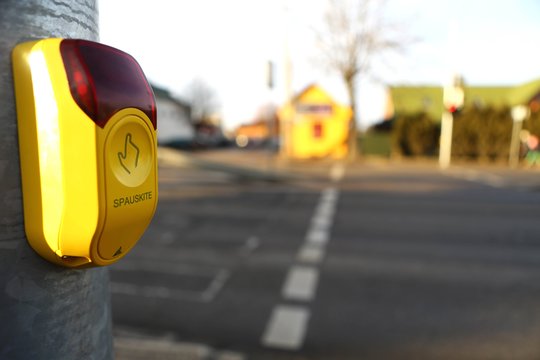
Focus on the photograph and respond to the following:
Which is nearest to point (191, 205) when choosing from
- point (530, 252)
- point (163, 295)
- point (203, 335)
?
point (163, 295)

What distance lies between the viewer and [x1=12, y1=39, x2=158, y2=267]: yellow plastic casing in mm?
529

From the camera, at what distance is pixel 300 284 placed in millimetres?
4566

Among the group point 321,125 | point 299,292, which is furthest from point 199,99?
point 299,292

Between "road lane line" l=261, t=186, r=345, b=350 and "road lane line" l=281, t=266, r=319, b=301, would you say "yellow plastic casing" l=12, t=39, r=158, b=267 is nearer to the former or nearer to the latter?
"road lane line" l=261, t=186, r=345, b=350

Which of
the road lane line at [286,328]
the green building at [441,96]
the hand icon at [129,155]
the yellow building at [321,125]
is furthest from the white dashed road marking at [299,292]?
the green building at [441,96]

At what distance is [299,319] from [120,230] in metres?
3.47

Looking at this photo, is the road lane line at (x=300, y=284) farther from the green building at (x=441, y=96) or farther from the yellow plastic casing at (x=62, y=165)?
the green building at (x=441, y=96)

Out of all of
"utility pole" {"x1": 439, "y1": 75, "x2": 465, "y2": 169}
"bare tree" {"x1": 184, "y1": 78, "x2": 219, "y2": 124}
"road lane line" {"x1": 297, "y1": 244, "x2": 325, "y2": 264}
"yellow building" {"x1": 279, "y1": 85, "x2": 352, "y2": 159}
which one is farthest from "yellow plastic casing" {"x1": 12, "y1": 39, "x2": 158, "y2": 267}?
"bare tree" {"x1": 184, "y1": 78, "x2": 219, "y2": 124}

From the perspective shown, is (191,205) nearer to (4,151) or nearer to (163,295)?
(163,295)

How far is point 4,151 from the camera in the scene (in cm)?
53

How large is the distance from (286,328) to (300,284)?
41.3 inches

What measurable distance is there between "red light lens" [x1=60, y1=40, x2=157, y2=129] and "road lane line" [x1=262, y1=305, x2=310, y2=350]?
3193 millimetres

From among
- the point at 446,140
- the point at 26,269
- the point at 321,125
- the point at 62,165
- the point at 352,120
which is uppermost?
the point at 62,165

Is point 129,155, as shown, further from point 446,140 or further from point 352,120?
point 352,120
